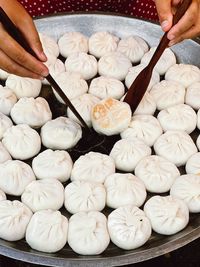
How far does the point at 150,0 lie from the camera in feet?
6.45

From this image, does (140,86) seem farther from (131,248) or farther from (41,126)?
(131,248)

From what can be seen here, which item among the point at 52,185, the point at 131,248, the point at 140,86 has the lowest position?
the point at 131,248

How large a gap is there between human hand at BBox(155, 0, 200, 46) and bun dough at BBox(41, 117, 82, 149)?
40 centimetres

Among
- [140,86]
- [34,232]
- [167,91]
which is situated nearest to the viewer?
[34,232]

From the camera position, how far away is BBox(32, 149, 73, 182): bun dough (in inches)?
56.9

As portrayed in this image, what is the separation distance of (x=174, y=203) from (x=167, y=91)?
48 centimetres

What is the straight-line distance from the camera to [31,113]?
1598 millimetres

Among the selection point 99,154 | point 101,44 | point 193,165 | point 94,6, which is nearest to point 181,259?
point 193,165

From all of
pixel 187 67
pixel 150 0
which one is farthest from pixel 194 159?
pixel 150 0

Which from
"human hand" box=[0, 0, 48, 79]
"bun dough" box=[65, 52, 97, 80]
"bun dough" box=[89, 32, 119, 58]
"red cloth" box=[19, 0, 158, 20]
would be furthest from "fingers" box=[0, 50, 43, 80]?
"red cloth" box=[19, 0, 158, 20]

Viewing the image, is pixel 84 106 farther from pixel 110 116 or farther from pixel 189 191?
pixel 189 191

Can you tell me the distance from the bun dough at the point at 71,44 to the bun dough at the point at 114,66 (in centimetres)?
10

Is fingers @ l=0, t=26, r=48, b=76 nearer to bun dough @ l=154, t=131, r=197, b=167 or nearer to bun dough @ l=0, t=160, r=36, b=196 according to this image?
bun dough @ l=0, t=160, r=36, b=196

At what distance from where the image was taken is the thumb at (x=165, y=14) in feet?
4.57
